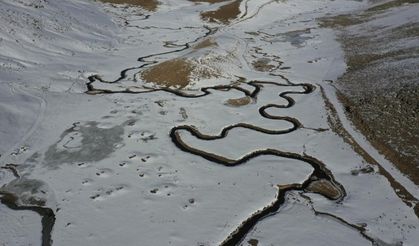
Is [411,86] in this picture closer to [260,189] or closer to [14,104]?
[260,189]

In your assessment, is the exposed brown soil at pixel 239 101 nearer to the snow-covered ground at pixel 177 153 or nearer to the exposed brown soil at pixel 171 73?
the snow-covered ground at pixel 177 153

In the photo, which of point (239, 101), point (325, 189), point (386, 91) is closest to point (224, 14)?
point (239, 101)

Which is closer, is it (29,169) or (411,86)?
(29,169)

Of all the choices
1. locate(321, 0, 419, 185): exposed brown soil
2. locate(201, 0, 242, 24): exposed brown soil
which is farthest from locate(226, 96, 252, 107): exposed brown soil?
locate(201, 0, 242, 24): exposed brown soil

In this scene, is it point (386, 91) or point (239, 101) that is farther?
point (386, 91)

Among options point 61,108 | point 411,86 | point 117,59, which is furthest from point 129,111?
point 411,86

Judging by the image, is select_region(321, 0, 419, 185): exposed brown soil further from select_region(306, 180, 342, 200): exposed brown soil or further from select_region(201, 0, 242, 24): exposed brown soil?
select_region(201, 0, 242, 24): exposed brown soil

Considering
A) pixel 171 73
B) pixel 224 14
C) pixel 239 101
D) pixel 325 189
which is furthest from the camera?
pixel 224 14

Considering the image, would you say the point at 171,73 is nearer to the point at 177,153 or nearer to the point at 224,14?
the point at 177,153

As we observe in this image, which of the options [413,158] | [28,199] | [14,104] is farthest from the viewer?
[14,104]
